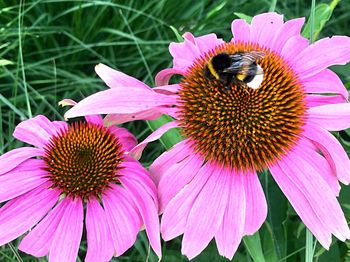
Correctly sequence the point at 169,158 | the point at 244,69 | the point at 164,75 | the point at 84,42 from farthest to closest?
the point at 84,42 → the point at 164,75 → the point at 169,158 → the point at 244,69

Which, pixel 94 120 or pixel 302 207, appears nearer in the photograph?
pixel 302 207

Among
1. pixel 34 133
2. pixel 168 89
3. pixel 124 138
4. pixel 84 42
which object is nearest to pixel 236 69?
pixel 168 89

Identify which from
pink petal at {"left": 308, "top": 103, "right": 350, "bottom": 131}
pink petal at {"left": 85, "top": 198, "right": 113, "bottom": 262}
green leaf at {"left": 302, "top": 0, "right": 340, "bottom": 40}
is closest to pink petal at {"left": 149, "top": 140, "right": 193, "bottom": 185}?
pink petal at {"left": 85, "top": 198, "right": 113, "bottom": 262}

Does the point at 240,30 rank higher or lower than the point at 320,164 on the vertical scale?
higher

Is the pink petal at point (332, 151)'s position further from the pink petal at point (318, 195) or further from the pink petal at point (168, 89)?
the pink petal at point (168, 89)

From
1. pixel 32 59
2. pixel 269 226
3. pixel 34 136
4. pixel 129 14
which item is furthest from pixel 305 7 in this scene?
pixel 34 136

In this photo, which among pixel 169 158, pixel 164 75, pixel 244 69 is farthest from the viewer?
pixel 164 75

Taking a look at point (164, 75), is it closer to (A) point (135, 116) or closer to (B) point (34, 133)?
(A) point (135, 116)

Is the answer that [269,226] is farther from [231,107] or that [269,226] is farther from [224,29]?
[224,29]
